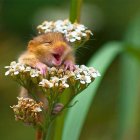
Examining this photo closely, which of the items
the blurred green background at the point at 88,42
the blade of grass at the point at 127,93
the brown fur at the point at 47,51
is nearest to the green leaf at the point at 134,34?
the blade of grass at the point at 127,93

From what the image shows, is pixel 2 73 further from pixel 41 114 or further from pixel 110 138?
pixel 41 114

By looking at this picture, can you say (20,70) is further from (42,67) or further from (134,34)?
(134,34)

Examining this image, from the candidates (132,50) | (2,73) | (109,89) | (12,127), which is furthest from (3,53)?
(132,50)

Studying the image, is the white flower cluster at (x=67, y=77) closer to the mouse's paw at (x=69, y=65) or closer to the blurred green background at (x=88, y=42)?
the mouse's paw at (x=69, y=65)

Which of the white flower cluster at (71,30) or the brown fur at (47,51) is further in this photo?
the white flower cluster at (71,30)

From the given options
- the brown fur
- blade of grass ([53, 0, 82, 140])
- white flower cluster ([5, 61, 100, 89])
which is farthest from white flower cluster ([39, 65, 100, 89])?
blade of grass ([53, 0, 82, 140])

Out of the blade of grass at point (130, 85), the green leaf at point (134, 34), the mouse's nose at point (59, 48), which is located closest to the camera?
the mouse's nose at point (59, 48)
